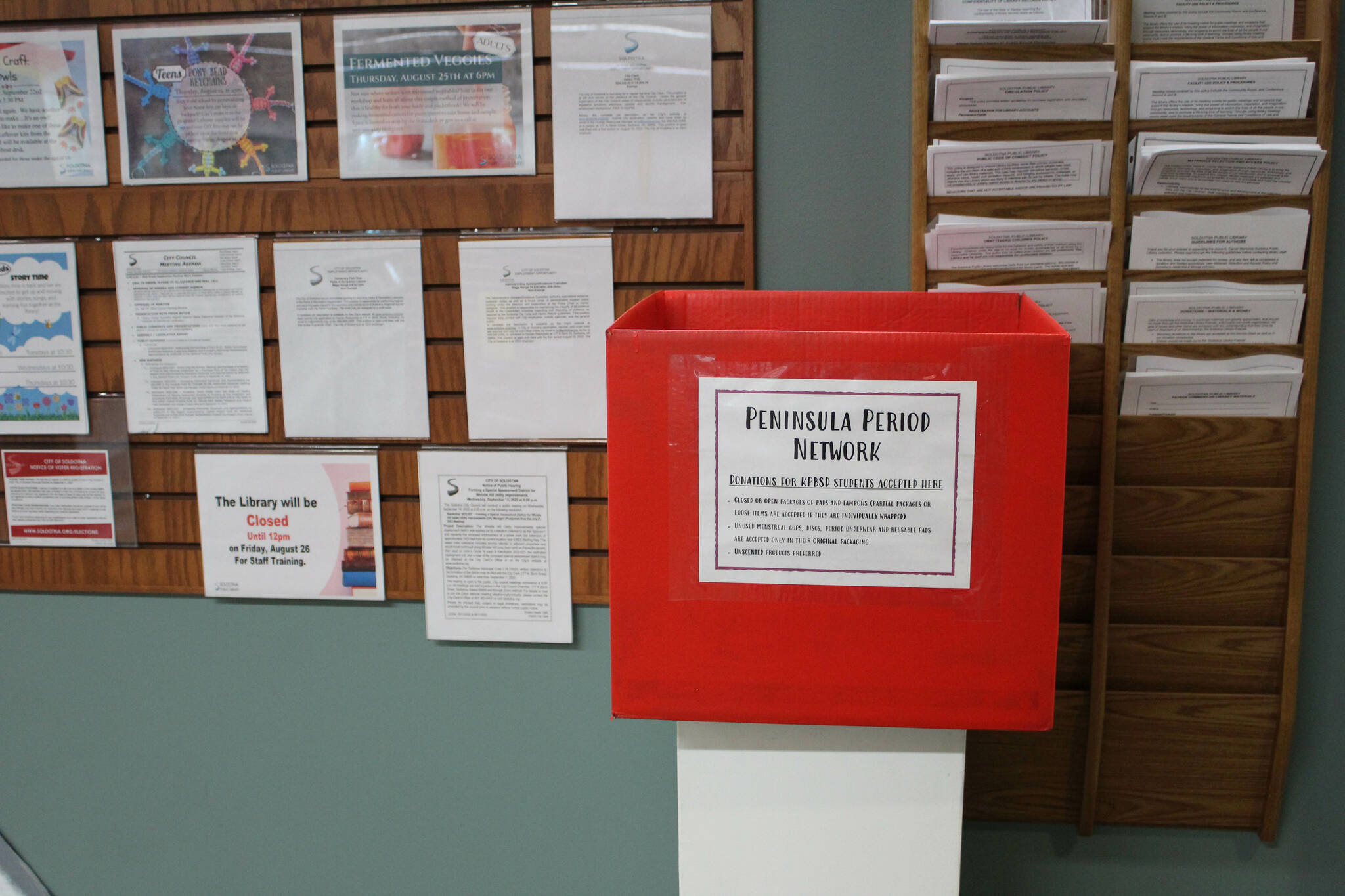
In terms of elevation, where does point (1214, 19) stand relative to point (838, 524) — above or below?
above

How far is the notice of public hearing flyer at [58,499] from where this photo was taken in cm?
178

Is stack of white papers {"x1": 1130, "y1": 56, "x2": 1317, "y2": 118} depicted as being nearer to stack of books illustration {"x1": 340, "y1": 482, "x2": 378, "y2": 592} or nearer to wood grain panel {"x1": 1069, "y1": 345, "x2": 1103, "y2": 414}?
wood grain panel {"x1": 1069, "y1": 345, "x2": 1103, "y2": 414}

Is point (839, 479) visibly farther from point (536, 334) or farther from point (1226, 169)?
point (1226, 169)

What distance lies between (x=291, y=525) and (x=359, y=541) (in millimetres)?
144

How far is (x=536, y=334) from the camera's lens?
1625mm

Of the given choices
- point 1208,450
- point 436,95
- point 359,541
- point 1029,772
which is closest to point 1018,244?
point 1208,450

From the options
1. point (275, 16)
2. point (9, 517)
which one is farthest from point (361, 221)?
point (9, 517)

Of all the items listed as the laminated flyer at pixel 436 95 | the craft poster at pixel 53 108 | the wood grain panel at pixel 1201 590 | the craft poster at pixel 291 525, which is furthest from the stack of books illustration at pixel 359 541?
the wood grain panel at pixel 1201 590

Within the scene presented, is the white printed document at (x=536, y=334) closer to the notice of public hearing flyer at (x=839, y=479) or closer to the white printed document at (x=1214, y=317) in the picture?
the notice of public hearing flyer at (x=839, y=479)

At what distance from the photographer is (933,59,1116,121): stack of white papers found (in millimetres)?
1427

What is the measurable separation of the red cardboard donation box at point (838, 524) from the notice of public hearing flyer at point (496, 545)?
781 mm

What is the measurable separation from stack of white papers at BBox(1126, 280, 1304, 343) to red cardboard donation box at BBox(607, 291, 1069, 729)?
699 mm

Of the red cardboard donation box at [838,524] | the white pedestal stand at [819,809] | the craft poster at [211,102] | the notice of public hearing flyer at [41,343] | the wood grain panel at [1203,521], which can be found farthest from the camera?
the notice of public hearing flyer at [41,343]

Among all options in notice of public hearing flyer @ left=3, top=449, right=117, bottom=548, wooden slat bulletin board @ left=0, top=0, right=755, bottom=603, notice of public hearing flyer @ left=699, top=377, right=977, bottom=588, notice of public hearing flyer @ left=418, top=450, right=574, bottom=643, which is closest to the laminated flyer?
wooden slat bulletin board @ left=0, top=0, right=755, bottom=603
